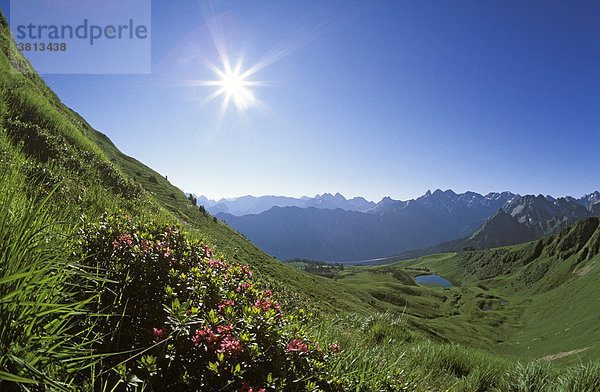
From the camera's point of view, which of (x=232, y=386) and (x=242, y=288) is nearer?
(x=232, y=386)

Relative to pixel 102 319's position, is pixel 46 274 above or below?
above

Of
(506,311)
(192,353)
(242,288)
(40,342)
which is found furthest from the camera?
(506,311)

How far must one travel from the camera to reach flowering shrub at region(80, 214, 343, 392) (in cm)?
308

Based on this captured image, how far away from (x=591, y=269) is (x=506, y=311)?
6888cm

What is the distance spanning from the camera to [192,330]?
3361 millimetres

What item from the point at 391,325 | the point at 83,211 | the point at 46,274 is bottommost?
the point at 391,325

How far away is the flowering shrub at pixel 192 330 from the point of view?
308 cm

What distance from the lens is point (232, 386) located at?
2.96 metres

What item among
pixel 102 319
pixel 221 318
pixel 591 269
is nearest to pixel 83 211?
pixel 102 319

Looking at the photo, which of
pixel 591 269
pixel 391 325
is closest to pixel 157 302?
pixel 391 325

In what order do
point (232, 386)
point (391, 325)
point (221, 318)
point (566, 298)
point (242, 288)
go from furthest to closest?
point (566, 298), point (391, 325), point (242, 288), point (221, 318), point (232, 386)

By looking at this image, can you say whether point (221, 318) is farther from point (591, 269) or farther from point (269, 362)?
point (591, 269)

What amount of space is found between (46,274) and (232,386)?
2.58 meters

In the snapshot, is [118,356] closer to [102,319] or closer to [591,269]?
[102,319]
